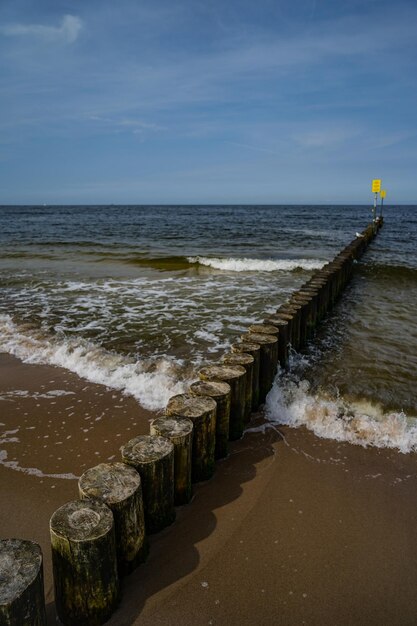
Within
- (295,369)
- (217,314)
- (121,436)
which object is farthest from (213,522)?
(217,314)

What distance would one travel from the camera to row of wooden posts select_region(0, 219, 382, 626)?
6.48 ft

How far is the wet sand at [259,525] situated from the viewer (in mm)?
2527

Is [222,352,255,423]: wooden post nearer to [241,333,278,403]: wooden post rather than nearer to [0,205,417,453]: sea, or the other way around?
[0,205,417,453]: sea

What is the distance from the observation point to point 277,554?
2891 millimetres

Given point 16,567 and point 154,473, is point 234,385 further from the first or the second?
point 16,567

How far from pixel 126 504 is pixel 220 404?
1461 mm

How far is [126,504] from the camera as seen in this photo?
248 centimetres

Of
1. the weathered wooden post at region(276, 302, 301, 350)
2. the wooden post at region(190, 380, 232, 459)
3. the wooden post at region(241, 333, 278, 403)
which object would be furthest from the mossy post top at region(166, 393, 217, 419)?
the weathered wooden post at region(276, 302, 301, 350)

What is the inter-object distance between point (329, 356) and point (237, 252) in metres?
16.6

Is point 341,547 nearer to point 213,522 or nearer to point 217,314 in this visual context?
point 213,522

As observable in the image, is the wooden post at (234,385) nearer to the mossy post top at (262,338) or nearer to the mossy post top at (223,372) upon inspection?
the mossy post top at (223,372)

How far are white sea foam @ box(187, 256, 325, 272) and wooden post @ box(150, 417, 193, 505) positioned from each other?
13467 mm

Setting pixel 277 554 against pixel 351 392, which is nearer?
pixel 277 554

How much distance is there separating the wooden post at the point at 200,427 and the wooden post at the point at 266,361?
154 cm
